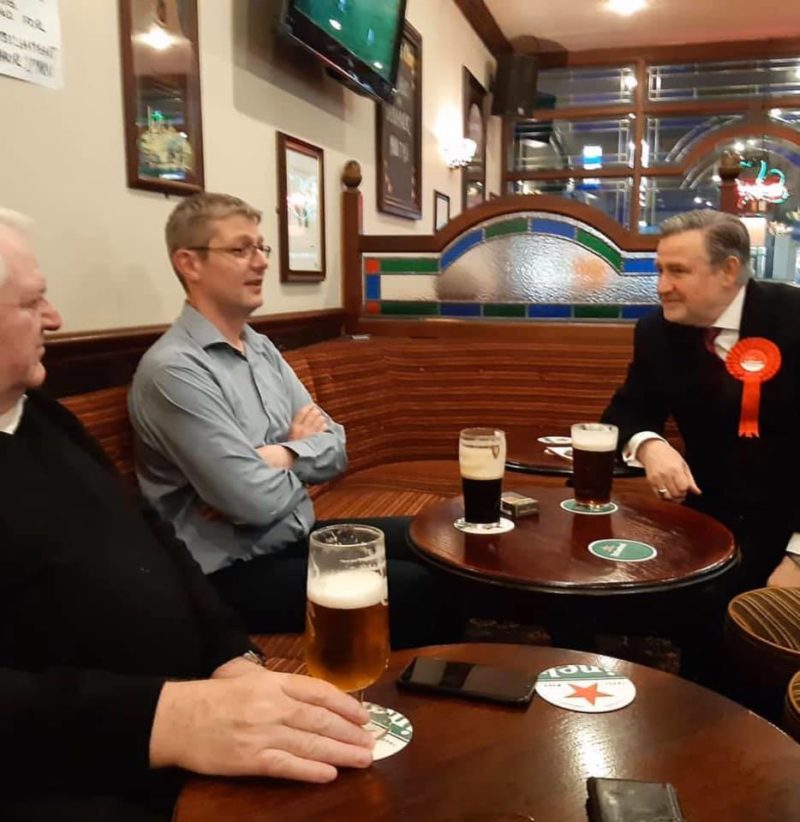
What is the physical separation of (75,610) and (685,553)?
1.06m

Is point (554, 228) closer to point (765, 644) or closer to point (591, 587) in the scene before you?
point (765, 644)

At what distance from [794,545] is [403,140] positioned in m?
3.49

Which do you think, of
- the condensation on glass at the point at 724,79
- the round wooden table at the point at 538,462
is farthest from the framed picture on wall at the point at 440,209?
the round wooden table at the point at 538,462

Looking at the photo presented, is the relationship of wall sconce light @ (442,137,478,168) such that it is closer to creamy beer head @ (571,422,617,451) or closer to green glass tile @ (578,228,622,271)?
green glass tile @ (578,228,622,271)

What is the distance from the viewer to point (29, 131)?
1971 mm

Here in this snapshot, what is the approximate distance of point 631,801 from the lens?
736 mm

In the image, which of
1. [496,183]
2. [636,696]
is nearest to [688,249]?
[636,696]

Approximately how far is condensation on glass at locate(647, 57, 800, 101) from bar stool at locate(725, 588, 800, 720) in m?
6.48

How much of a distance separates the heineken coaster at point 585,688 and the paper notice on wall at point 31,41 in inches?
69.3

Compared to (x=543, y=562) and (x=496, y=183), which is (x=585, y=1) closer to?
(x=496, y=183)

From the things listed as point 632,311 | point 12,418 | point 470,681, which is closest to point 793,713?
point 470,681

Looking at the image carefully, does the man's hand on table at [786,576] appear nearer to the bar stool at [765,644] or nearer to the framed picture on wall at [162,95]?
the bar stool at [765,644]

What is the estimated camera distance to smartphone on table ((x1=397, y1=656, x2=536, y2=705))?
963 mm

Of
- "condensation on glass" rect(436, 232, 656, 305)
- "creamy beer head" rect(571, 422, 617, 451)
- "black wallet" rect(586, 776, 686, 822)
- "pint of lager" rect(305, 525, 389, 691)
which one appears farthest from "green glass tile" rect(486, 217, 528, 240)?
"black wallet" rect(586, 776, 686, 822)
